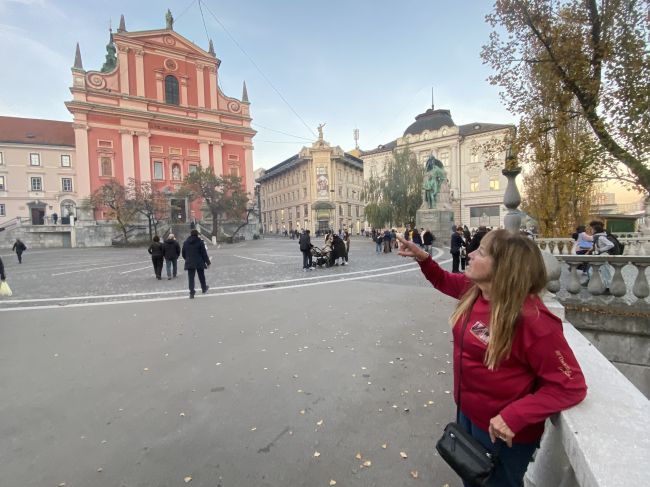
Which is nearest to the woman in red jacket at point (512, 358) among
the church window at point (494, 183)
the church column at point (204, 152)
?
the church column at point (204, 152)

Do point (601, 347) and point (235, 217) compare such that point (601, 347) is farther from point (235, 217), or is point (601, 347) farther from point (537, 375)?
point (235, 217)

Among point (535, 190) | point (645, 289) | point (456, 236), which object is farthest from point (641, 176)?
point (535, 190)

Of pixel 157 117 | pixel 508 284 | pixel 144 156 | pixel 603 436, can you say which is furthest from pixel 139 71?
pixel 603 436

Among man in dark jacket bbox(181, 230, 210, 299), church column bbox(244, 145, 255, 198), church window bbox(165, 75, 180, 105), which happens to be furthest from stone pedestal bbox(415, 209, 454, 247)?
church window bbox(165, 75, 180, 105)

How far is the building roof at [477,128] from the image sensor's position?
52409 millimetres

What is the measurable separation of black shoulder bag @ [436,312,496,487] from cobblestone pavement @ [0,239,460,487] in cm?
114

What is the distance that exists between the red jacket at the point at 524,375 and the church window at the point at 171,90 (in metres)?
53.1

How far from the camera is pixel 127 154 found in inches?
1666

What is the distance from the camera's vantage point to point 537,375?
152cm

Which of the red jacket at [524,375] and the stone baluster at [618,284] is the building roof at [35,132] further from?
the red jacket at [524,375]

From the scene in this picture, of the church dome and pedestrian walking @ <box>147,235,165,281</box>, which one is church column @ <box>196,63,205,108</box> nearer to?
the church dome

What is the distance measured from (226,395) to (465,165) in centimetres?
5818

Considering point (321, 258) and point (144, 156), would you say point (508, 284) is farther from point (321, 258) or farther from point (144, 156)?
point (144, 156)

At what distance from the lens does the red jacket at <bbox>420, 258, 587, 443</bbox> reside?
4.72 ft
